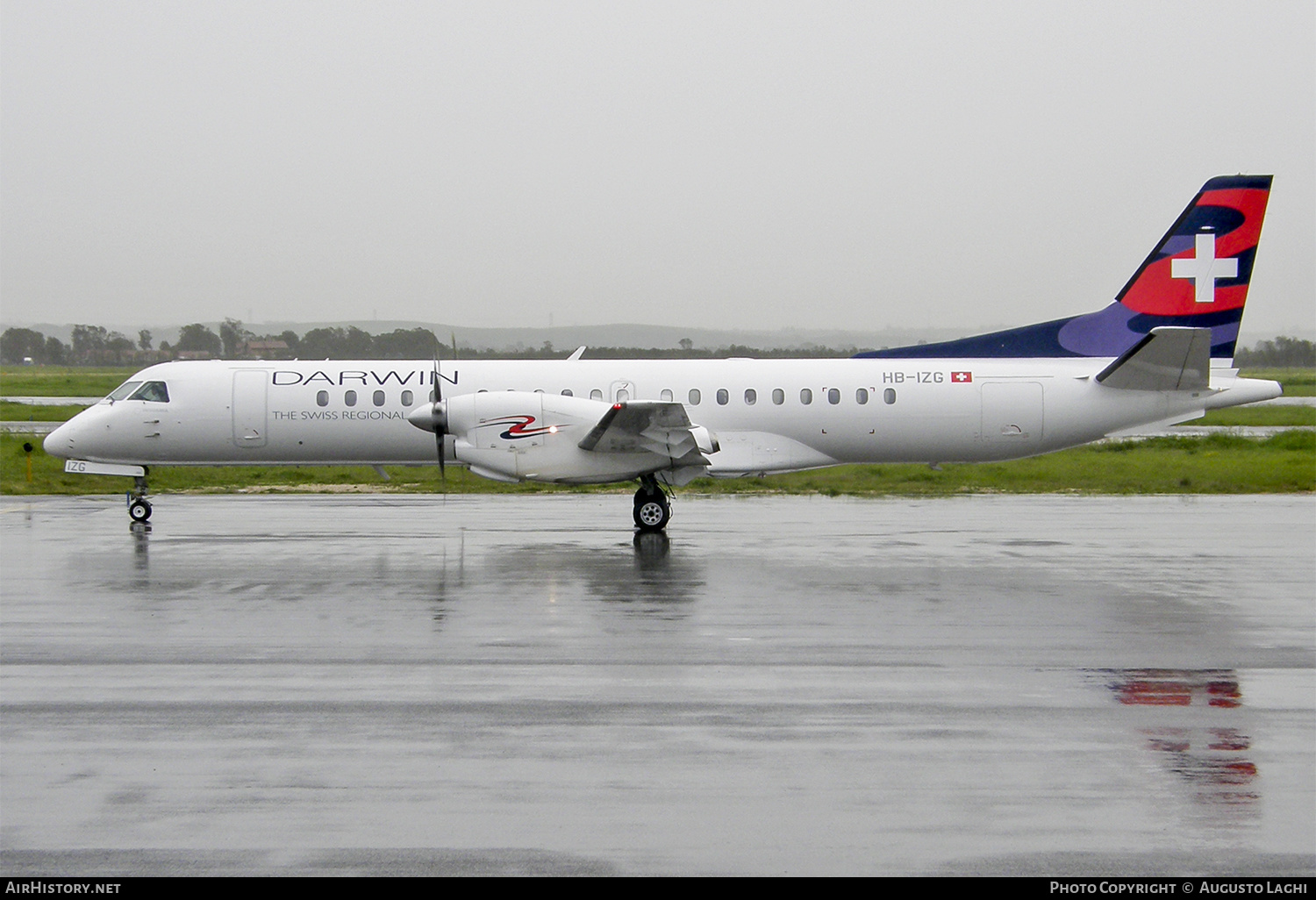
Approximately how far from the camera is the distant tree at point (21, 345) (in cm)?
7050

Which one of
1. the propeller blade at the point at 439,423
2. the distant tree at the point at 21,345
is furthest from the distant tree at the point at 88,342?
the propeller blade at the point at 439,423

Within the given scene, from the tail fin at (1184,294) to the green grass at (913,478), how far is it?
593 cm

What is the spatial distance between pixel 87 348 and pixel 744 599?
1981 inches

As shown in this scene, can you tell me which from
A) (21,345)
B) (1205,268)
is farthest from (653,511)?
(21,345)

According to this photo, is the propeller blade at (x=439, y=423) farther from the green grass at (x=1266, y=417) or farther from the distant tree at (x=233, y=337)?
the green grass at (x=1266, y=417)

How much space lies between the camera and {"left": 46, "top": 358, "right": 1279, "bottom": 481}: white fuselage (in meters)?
19.1

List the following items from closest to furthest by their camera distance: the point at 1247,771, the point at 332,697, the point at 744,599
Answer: the point at 1247,771 → the point at 332,697 → the point at 744,599

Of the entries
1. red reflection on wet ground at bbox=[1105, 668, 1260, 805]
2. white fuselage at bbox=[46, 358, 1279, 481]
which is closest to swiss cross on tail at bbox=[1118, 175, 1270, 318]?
white fuselage at bbox=[46, 358, 1279, 481]

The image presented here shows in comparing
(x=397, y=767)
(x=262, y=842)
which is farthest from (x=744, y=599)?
(x=262, y=842)

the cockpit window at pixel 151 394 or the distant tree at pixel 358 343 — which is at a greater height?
the distant tree at pixel 358 343

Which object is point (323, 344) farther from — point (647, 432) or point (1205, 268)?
point (1205, 268)
